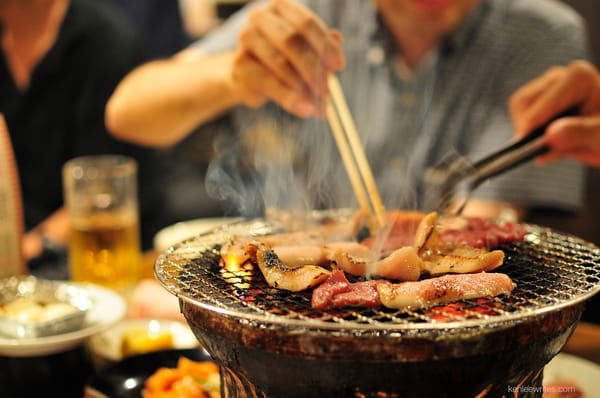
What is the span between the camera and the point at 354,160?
2.22 meters

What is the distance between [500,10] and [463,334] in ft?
10.4

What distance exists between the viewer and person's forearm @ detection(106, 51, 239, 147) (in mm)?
3420

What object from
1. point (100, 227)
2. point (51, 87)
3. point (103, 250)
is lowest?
point (103, 250)

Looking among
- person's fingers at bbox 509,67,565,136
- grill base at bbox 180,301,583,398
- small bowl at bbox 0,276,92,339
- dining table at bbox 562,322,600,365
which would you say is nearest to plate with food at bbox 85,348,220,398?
small bowl at bbox 0,276,92,339

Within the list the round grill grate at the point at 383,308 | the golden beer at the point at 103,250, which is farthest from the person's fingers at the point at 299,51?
the golden beer at the point at 103,250

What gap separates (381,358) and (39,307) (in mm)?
1584

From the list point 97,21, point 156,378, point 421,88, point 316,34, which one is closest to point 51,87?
point 97,21

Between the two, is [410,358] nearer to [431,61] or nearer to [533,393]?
[533,393]

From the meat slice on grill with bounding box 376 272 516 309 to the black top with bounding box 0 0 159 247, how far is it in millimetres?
3942

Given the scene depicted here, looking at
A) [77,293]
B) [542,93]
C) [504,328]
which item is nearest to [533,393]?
[504,328]

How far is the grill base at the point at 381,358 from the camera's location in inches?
52.3

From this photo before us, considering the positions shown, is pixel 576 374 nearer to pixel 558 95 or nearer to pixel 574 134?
pixel 574 134

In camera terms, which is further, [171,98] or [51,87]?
[51,87]

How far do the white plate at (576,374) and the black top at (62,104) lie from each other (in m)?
3.80
